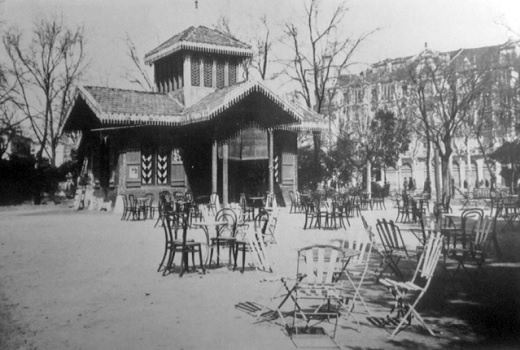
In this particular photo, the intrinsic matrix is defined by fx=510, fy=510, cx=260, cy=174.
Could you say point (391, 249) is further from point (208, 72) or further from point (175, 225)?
point (208, 72)

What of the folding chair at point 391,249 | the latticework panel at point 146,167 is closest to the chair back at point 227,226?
the folding chair at point 391,249

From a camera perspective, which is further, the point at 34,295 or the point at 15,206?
the point at 15,206

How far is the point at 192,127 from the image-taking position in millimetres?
21969

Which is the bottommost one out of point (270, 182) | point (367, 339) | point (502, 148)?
point (367, 339)

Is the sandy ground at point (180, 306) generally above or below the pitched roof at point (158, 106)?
below

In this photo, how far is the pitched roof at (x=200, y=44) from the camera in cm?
2264

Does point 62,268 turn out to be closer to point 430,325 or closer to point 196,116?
point 430,325

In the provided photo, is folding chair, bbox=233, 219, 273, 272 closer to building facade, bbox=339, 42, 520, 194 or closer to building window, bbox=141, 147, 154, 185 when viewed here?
building window, bbox=141, 147, 154, 185

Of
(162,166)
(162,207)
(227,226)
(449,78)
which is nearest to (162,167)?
(162,166)

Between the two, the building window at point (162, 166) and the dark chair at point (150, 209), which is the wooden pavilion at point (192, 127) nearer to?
the building window at point (162, 166)

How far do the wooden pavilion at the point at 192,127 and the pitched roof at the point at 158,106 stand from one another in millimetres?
41

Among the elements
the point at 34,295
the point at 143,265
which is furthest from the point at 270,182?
the point at 34,295

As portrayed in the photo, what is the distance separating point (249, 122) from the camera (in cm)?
2123

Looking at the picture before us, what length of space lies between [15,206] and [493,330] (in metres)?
22.7
